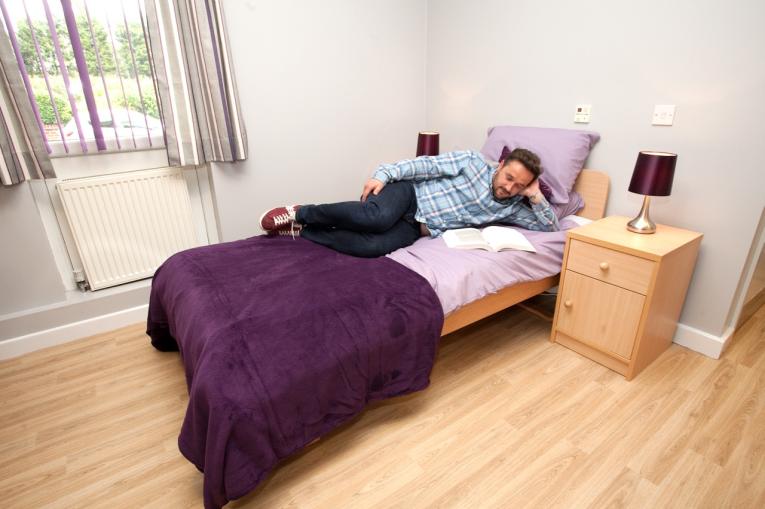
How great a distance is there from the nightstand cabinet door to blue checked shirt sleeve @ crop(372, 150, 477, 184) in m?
0.78

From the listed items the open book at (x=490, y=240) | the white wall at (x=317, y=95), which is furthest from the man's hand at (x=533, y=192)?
the white wall at (x=317, y=95)

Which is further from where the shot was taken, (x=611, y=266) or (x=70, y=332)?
(x=70, y=332)

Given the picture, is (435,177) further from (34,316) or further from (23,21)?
(34,316)

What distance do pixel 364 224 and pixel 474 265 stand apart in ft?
1.76

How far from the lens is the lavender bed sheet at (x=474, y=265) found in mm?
1581

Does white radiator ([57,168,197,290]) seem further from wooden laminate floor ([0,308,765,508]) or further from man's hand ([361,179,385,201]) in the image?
man's hand ([361,179,385,201])

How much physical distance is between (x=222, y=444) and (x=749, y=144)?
7.50 ft

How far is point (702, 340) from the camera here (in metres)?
1.93

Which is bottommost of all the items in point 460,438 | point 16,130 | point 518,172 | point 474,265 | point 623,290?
point 460,438

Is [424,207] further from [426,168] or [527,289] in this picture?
[527,289]

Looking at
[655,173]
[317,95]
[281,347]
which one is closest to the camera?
[281,347]

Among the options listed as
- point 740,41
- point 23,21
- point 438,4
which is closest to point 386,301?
point 740,41

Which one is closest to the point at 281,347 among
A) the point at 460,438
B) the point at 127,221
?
the point at 460,438

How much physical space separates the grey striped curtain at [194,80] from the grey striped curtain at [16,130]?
547 millimetres
